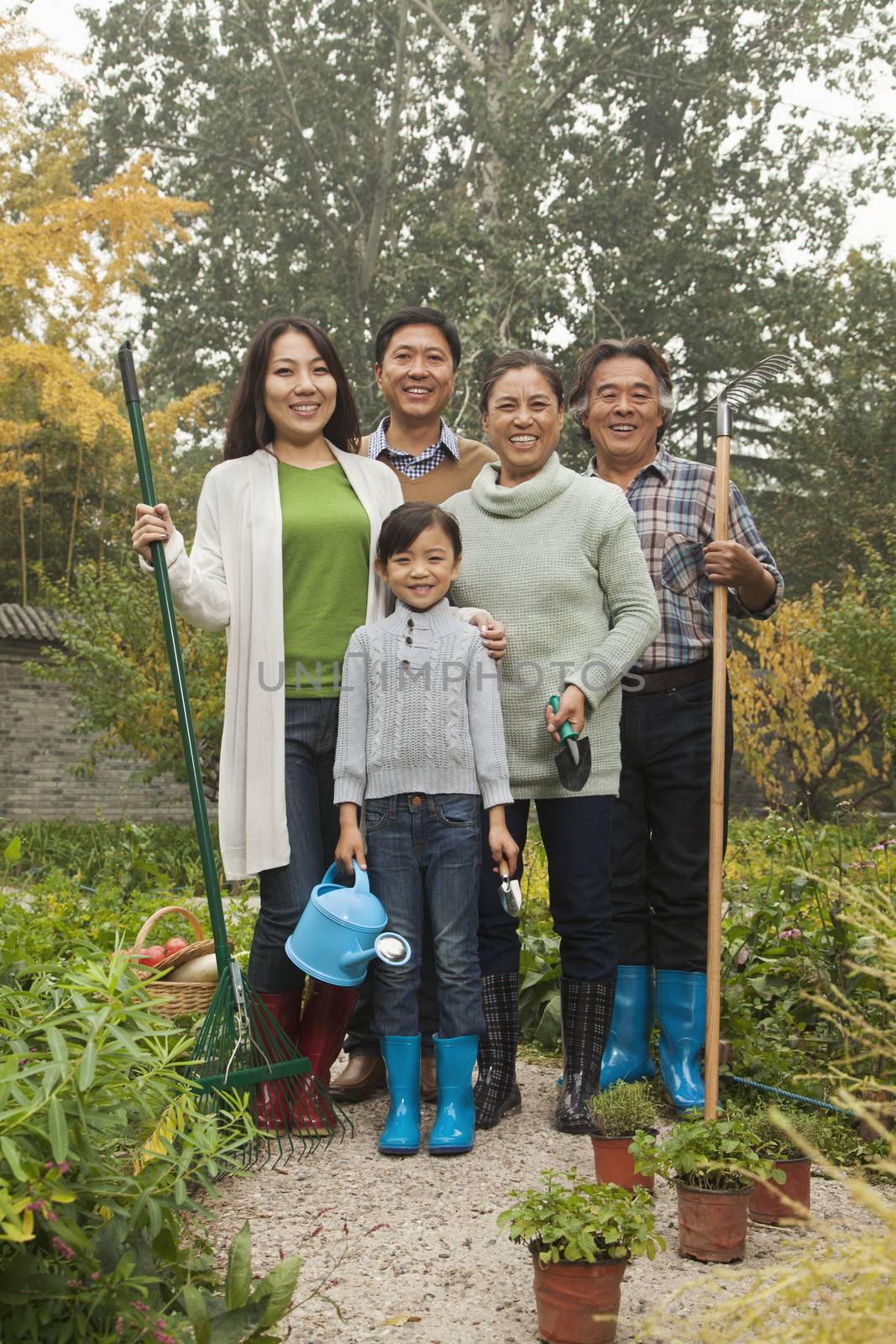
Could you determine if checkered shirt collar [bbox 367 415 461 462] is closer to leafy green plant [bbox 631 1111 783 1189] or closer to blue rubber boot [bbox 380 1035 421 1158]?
blue rubber boot [bbox 380 1035 421 1158]

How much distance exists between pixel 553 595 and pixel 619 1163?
4.27 ft

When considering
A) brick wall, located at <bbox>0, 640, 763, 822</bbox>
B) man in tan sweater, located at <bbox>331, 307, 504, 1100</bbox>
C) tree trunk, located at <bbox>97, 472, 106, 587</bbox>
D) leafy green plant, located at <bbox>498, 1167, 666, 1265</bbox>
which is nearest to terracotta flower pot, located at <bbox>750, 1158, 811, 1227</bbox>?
leafy green plant, located at <bbox>498, 1167, 666, 1265</bbox>

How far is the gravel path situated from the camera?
6.53 ft

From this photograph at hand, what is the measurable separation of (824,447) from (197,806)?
16.2 meters

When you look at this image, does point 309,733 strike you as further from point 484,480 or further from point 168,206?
point 168,206

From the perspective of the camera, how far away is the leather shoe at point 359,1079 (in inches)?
127

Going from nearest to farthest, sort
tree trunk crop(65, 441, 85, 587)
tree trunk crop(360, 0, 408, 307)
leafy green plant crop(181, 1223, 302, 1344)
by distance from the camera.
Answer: leafy green plant crop(181, 1223, 302, 1344) → tree trunk crop(65, 441, 85, 587) → tree trunk crop(360, 0, 408, 307)

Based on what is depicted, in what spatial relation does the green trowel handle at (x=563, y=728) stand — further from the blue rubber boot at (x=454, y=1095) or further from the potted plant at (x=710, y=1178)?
the potted plant at (x=710, y=1178)

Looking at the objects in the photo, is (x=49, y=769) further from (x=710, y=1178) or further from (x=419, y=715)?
(x=710, y=1178)

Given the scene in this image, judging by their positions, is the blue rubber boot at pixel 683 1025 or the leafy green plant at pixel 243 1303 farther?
the blue rubber boot at pixel 683 1025

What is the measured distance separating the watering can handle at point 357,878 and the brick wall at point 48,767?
11.5 m

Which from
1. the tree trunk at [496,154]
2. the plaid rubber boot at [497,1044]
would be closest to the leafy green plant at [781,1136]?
the plaid rubber boot at [497,1044]

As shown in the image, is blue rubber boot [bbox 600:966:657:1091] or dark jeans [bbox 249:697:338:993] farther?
blue rubber boot [bbox 600:966:657:1091]

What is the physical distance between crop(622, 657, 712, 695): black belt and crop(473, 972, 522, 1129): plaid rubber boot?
2.55 feet
